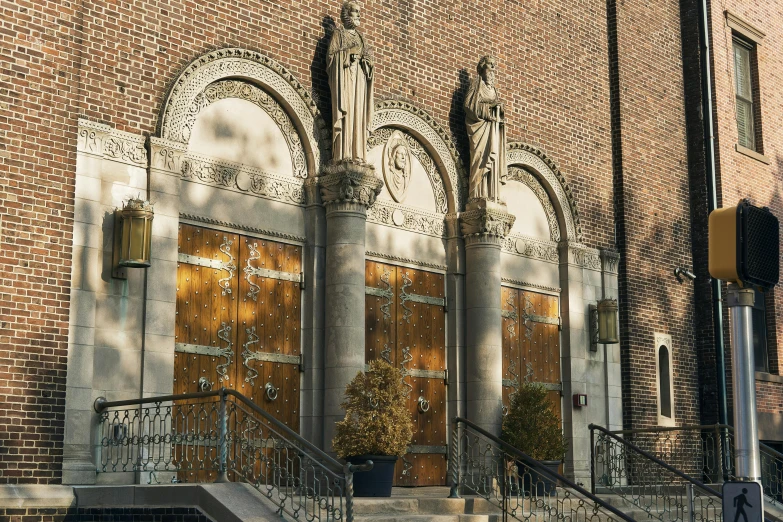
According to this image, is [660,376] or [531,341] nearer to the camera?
[531,341]

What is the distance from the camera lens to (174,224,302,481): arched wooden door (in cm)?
1291

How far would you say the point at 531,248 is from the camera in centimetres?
1758

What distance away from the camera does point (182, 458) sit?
461 inches

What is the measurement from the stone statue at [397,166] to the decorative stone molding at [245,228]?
1903 millimetres

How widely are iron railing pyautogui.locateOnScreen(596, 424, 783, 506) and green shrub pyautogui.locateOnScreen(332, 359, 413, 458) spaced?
6.15 metres

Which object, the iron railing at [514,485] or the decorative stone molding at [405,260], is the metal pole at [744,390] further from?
the decorative stone molding at [405,260]

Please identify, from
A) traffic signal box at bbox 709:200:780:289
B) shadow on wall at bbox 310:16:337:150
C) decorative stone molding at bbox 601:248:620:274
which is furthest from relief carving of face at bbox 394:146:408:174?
traffic signal box at bbox 709:200:780:289

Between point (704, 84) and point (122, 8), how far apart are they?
40.7ft

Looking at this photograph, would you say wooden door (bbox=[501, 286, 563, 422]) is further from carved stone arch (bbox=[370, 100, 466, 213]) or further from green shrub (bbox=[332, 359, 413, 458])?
green shrub (bbox=[332, 359, 413, 458])

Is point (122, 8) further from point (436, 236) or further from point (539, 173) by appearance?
point (539, 173)

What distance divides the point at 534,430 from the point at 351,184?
426cm

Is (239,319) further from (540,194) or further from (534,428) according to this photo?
(540,194)

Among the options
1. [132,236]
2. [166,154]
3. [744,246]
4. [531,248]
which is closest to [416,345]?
[531,248]

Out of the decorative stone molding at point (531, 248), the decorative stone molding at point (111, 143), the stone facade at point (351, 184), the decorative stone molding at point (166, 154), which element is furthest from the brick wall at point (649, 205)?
the decorative stone molding at point (111, 143)
